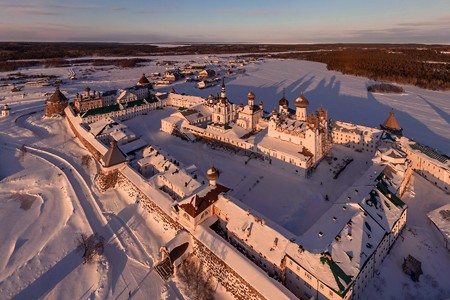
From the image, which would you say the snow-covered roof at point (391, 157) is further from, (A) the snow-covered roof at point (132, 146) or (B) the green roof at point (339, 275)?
(A) the snow-covered roof at point (132, 146)

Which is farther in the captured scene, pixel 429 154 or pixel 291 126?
pixel 291 126

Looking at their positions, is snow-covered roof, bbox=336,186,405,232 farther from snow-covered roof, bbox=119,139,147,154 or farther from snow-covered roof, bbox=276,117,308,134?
snow-covered roof, bbox=119,139,147,154

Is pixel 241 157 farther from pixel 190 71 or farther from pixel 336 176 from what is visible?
pixel 190 71

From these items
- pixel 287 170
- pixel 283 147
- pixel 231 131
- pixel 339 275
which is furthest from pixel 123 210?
pixel 339 275

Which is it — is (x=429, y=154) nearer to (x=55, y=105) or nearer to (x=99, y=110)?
(x=99, y=110)

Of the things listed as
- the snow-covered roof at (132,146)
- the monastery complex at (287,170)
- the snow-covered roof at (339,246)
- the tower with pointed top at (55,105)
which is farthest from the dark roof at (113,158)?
the tower with pointed top at (55,105)
